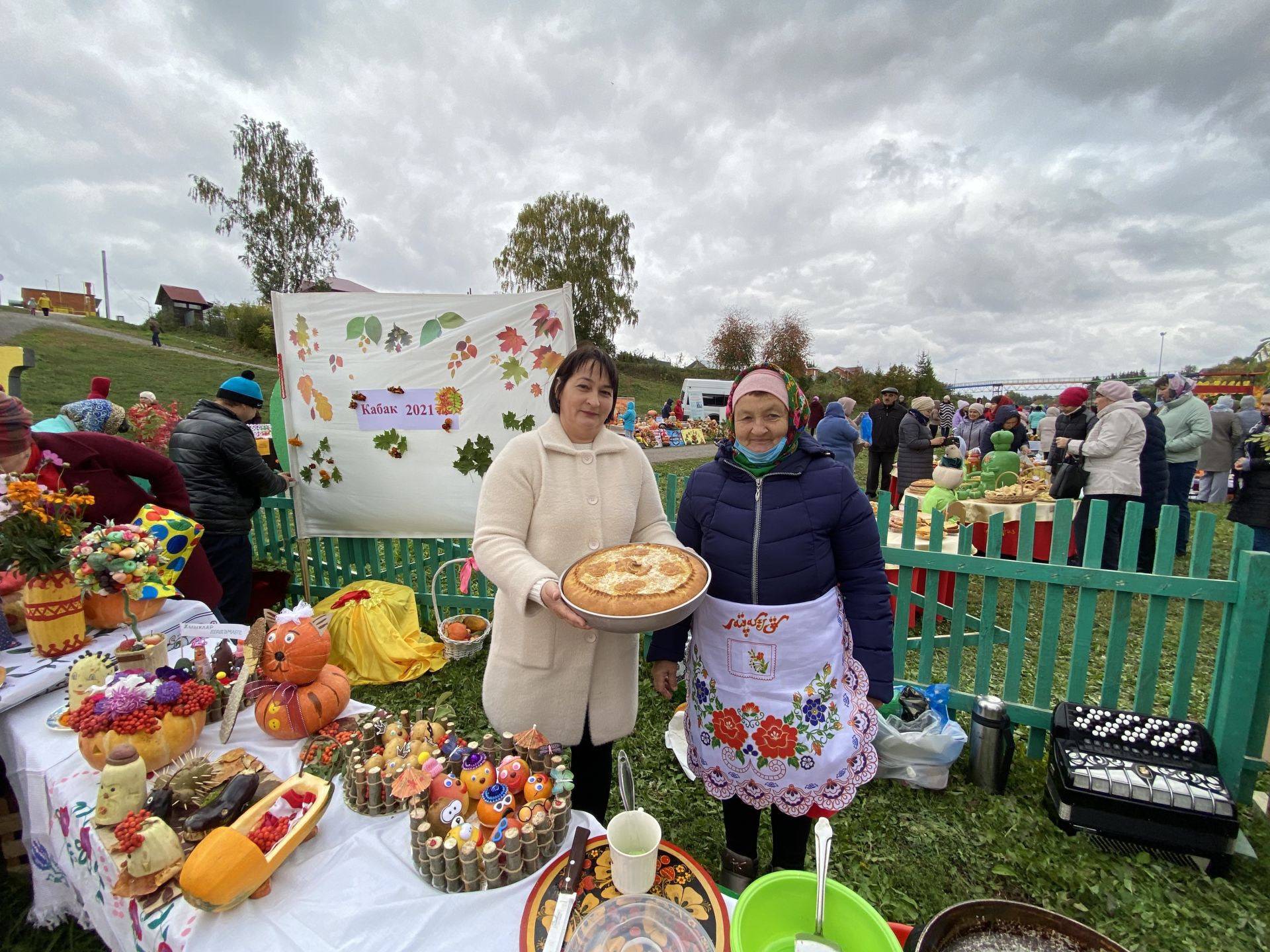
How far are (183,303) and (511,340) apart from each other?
210 ft

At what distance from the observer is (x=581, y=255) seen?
108 ft

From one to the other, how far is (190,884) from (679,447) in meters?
20.6

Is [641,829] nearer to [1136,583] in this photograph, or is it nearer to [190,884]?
[190,884]

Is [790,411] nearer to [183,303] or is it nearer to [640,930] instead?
[640,930]

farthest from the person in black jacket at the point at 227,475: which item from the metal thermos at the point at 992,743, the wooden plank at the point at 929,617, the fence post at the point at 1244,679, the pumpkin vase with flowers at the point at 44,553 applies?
the fence post at the point at 1244,679

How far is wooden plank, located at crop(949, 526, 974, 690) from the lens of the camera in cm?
322

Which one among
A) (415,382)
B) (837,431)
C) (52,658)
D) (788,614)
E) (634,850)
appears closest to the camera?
(634,850)

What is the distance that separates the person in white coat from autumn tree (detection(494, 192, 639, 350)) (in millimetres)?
29556

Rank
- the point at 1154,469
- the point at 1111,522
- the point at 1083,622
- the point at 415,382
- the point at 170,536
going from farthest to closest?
the point at 1154,469 < the point at 1111,522 < the point at 415,382 < the point at 1083,622 < the point at 170,536

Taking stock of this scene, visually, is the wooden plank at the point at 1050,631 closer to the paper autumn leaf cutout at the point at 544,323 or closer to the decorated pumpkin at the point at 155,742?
the paper autumn leaf cutout at the point at 544,323

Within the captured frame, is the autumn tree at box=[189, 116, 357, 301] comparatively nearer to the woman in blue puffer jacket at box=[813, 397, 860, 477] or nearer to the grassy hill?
the grassy hill

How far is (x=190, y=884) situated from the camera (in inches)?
44.7

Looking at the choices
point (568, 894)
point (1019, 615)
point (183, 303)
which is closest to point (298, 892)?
point (568, 894)

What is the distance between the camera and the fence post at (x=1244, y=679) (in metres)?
2.53
